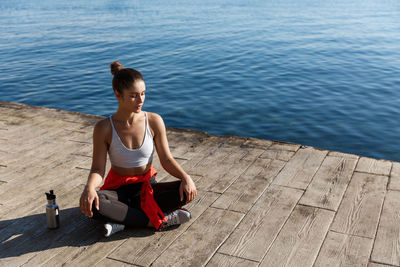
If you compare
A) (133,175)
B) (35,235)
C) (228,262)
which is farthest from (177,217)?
(35,235)

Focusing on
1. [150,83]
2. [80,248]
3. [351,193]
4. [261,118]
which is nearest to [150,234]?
[80,248]

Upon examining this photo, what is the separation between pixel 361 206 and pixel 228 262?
5.65ft

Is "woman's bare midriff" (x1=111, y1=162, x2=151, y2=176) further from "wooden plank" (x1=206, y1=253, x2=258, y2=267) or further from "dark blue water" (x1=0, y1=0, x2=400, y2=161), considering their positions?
"dark blue water" (x1=0, y1=0, x2=400, y2=161)

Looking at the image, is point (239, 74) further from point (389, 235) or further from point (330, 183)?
point (389, 235)

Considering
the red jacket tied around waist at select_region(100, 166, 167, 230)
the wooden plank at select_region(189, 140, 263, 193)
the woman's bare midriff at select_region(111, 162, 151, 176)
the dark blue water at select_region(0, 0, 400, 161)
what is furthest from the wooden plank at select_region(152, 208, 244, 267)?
Answer: the dark blue water at select_region(0, 0, 400, 161)

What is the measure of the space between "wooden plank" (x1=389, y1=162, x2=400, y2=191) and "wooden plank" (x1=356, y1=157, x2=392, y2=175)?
0.19 ft

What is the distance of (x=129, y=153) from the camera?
161 inches

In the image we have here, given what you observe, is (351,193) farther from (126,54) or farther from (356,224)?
(126,54)

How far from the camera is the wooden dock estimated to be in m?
3.73

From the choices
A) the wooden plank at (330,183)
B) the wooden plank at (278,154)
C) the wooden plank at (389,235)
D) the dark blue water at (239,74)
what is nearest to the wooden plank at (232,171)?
the wooden plank at (278,154)

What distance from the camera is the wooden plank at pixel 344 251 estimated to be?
3604 mm

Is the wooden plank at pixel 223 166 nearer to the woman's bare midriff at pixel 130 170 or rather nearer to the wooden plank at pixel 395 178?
the woman's bare midriff at pixel 130 170

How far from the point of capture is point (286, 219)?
4.30 m

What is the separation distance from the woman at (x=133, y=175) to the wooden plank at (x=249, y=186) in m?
0.64
